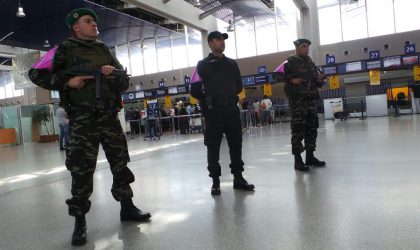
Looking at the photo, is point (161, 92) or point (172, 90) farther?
point (161, 92)

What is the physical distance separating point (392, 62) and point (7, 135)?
63.6 feet

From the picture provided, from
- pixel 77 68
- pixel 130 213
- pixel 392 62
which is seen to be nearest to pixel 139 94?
pixel 392 62

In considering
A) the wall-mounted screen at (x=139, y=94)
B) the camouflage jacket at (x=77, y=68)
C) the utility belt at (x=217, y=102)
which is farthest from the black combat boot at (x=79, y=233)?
the wall-mounted screen at (x=139, y=94)

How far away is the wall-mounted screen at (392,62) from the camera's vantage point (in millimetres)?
16500

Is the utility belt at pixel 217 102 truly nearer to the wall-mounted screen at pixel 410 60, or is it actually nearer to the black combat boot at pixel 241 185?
the black combat boot at pixel 241 185

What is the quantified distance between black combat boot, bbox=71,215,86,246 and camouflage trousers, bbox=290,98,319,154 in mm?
2859

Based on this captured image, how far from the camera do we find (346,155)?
18.5 feet

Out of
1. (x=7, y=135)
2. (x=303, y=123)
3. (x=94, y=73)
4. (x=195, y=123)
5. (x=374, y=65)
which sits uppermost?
(x=374, y=65)

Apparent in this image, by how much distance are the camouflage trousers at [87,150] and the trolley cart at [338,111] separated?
1601 centimetres

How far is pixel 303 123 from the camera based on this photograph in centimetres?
464

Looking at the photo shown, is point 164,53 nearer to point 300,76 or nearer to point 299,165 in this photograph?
point 300,76

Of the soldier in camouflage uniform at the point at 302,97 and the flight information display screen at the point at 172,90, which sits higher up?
the flight information display screen at the point at 172,90

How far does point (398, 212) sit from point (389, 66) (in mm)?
16000

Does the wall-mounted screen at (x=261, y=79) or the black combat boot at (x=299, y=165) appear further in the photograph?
the wall-mounted screen at (x=261, y=79)
